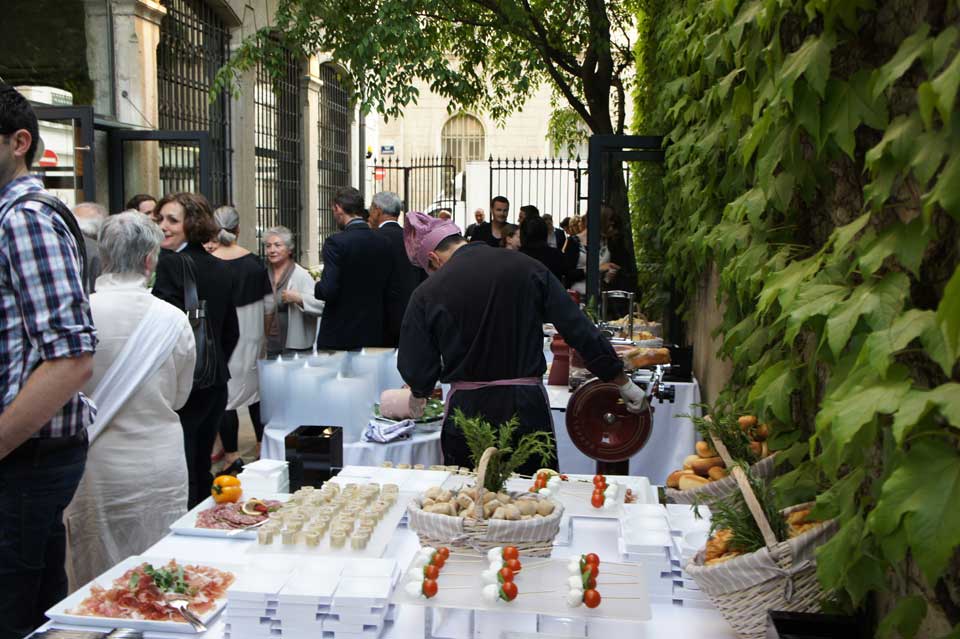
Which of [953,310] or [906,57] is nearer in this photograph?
[953,310]

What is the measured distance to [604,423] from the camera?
14.8ft

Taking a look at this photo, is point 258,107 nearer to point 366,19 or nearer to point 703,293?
point 366,19

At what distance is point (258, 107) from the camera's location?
15820mm

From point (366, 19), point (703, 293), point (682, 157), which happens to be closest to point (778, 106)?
point (682, 157)

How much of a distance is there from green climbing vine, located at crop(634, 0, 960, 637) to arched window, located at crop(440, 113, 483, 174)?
37371mm

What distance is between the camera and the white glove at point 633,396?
4.36 meters

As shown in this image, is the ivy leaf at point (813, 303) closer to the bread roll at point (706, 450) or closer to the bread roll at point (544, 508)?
the bread roll at point (544, 508)

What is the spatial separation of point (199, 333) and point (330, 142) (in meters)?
15.4

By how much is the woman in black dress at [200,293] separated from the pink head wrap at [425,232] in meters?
1.61

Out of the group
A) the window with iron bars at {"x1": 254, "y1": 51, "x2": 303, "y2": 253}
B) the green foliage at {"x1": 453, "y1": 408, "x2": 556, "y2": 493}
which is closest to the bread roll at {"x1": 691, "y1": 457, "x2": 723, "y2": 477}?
the green foliage at {"x1": 453, "y1": 408, "x2": 556, "y2": 493}

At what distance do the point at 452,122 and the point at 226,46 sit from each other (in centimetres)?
2709

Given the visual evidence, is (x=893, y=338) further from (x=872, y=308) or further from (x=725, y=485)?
(x=725, y=485)

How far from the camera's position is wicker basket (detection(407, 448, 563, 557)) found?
2764mm

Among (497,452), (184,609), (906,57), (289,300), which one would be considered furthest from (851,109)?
(289,300)
